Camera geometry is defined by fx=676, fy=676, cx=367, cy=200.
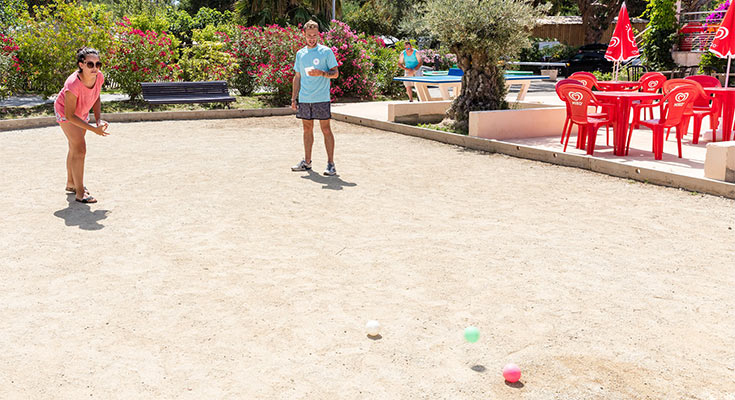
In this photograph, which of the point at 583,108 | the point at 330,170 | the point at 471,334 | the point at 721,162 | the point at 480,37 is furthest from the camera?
the point at 480,37

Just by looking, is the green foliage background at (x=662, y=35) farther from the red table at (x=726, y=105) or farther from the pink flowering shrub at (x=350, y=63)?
the red table at (x=726, y=105)

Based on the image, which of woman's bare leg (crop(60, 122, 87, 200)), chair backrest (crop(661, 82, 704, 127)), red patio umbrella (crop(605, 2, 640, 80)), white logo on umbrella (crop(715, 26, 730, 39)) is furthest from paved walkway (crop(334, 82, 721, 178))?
woman's bare leg (crop(60, 122, 87, 200))

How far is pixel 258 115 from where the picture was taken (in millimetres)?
16281

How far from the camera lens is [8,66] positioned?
A: 48.8ft

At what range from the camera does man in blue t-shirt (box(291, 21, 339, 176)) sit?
27.5ft

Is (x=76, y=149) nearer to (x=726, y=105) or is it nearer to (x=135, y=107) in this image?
(x=726, y=105)

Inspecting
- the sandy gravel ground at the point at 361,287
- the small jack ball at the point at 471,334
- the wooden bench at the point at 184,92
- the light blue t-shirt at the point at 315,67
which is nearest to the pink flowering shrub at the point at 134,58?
the wooden bench at the point at 184,92

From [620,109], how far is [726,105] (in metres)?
2.26

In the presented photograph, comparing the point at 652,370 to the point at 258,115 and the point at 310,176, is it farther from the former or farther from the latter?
the point at 258,115

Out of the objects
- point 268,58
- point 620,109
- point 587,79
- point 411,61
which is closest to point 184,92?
point 268,58

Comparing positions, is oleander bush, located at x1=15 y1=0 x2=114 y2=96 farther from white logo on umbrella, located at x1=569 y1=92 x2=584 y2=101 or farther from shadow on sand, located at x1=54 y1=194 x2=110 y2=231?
white logo on umbrella, located at x1=569 y1=92 x2=584 y2=101

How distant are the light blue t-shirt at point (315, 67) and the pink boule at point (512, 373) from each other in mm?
5700

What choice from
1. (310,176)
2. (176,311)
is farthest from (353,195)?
(176,311)

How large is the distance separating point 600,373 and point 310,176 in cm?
583
